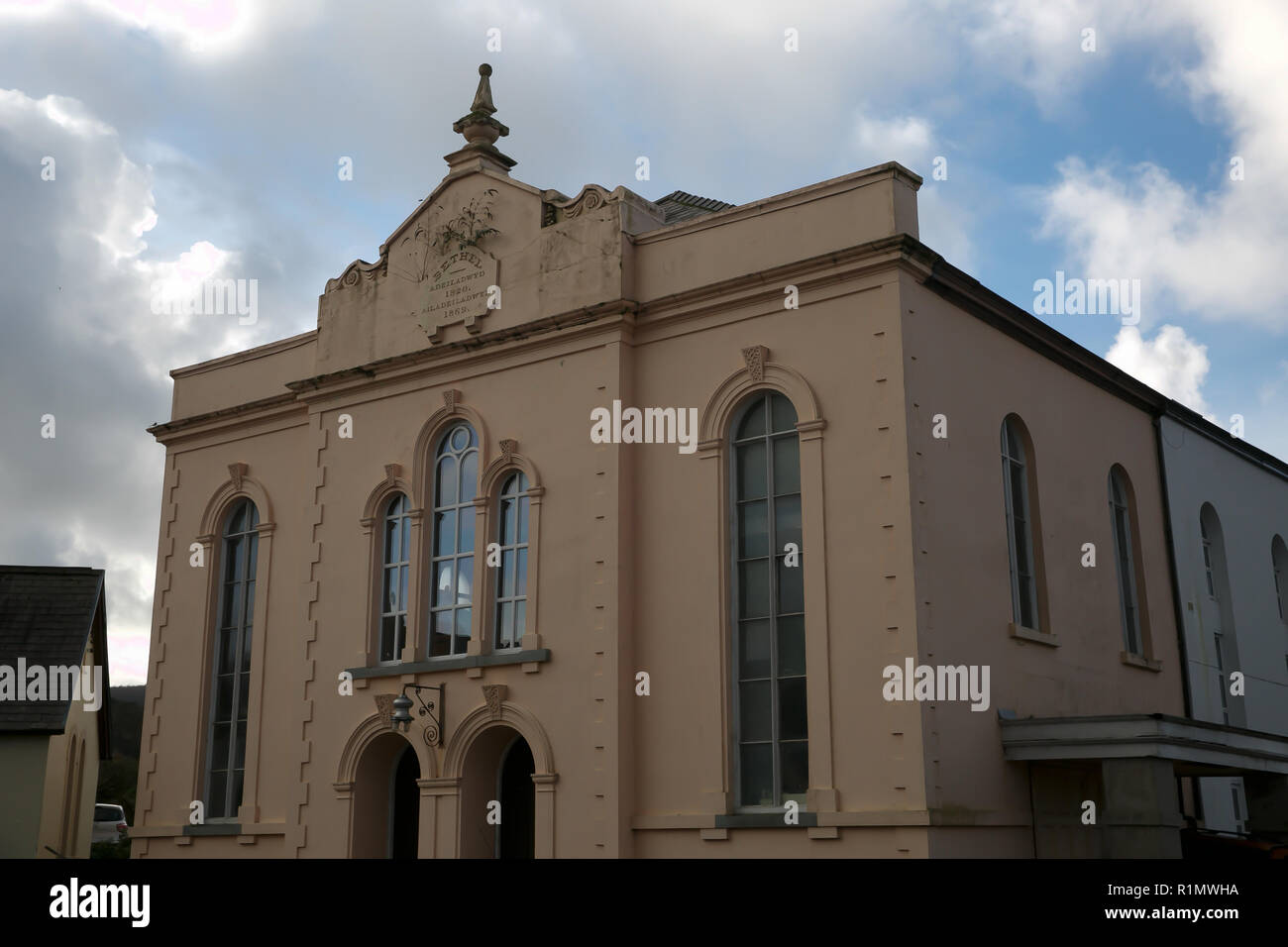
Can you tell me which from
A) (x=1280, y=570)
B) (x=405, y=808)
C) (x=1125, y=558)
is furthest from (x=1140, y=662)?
(x=405, y=808)

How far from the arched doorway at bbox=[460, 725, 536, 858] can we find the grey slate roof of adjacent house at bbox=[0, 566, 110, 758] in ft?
25.6

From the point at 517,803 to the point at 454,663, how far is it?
90.9 inches

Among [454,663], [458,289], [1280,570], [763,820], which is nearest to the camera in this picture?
[763,820]

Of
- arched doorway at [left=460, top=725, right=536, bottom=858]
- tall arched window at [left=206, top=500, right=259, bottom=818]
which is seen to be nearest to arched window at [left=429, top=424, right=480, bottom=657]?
arched doorway at [left=460, top=725, right=536, bottom=858]

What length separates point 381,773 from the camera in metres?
21.0

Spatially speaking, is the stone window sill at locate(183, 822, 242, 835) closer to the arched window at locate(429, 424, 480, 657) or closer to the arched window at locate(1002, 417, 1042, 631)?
the arched window at locate(429, 424, 480, 657)

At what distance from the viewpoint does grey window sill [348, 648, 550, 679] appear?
1894 cm

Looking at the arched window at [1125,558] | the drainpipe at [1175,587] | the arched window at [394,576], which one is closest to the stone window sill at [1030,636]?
the arched window at [1125,558]

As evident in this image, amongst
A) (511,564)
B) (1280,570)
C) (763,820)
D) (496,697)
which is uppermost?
(1280,570)

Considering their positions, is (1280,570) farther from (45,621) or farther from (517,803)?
(45,621)

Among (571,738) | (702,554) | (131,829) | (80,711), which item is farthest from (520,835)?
(80,711)

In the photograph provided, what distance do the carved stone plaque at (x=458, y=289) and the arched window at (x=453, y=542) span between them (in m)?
1.69

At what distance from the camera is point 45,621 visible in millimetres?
24938
